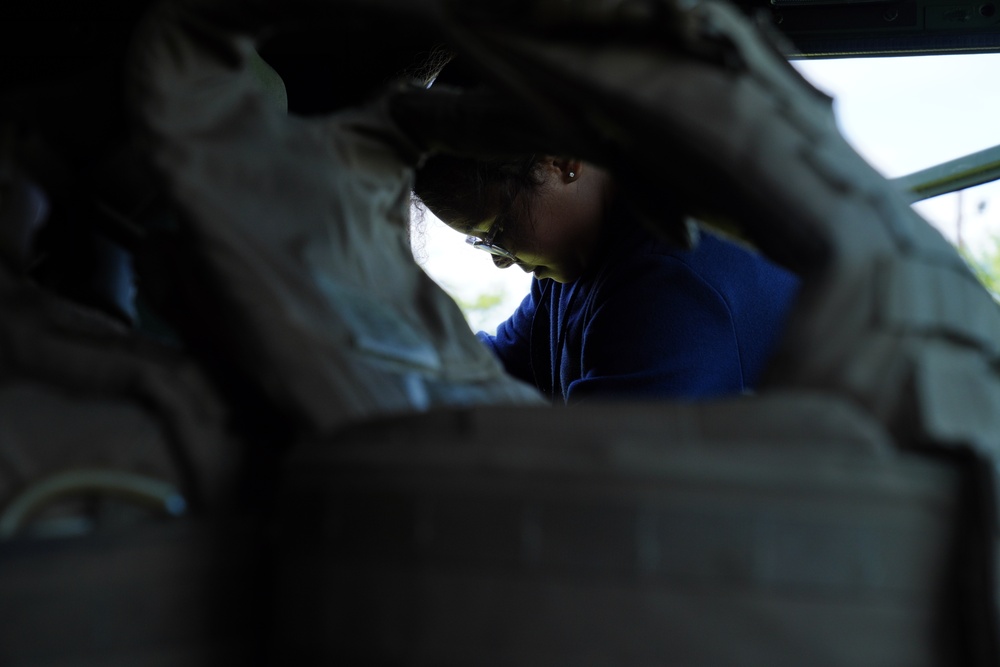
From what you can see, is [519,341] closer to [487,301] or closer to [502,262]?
[502,262]

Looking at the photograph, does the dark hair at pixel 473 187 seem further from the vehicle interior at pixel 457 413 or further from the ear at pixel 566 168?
the vehicle interior at pixel 457 413

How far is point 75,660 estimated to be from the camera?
1.28 feet

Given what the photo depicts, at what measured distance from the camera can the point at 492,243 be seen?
1.40 meters

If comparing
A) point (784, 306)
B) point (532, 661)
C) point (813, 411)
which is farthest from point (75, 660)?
point (784, 306)

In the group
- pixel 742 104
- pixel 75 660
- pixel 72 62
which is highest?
pixel 72 62

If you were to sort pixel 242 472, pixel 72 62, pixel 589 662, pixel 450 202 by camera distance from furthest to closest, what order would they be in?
pixel 450 202 → pixel 72 62 → pixel 242 472 → pixel 589 662

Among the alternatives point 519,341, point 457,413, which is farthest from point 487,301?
point 457,413

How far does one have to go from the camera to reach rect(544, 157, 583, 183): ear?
1317 mm

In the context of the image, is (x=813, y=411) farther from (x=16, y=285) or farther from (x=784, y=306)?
(x=784, y=306)

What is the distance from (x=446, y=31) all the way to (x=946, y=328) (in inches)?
11.2

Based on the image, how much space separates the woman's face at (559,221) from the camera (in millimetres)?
1341

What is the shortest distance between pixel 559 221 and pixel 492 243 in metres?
0.11

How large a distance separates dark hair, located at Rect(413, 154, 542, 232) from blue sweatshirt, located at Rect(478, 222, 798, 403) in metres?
0.16

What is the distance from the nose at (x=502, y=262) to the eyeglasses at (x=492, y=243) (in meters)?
0.01
